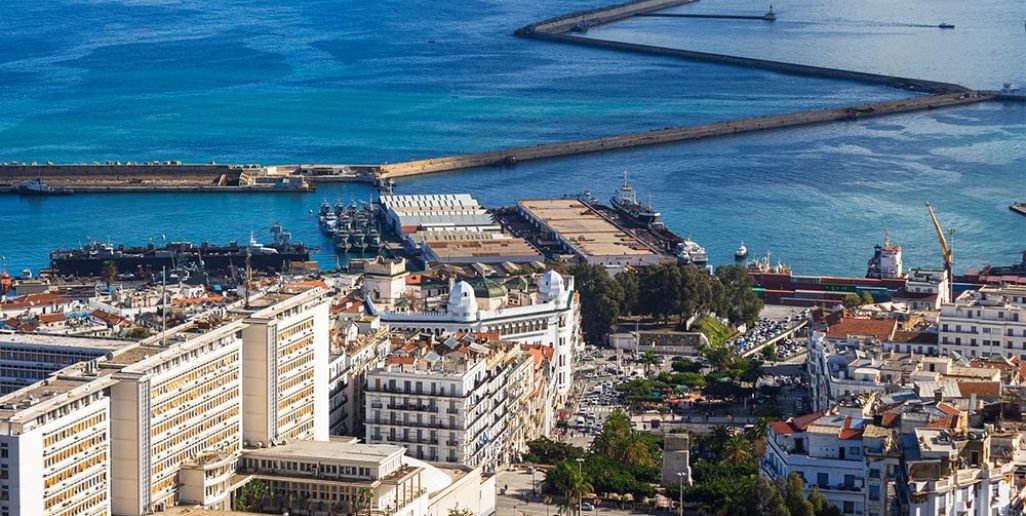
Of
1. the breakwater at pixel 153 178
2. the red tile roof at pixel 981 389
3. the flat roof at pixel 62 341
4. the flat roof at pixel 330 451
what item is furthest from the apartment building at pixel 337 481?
the breakwater at pixel 153 178

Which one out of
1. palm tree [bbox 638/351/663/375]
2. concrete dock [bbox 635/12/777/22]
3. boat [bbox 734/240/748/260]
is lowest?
palm tree [bbox 638/351/663/375]

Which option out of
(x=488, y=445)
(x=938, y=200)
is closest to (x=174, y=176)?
(x=938, y=200)

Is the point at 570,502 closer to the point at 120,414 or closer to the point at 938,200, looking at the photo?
the point at 120,414

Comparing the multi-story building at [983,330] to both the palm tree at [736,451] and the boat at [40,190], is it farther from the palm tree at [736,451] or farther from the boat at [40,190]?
the boat at [40,190]

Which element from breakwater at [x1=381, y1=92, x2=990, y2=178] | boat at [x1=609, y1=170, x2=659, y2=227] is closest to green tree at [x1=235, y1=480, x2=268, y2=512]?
boat at [x1=609, y1=170, x2=659, y2=227]

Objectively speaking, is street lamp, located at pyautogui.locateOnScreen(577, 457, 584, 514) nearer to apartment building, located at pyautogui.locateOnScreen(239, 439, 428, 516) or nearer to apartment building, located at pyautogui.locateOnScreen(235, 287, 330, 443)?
apartment building, located at pyautogui.locateOnScreen(239, 439, 428, 516)

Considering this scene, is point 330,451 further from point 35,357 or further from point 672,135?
point 672,135
